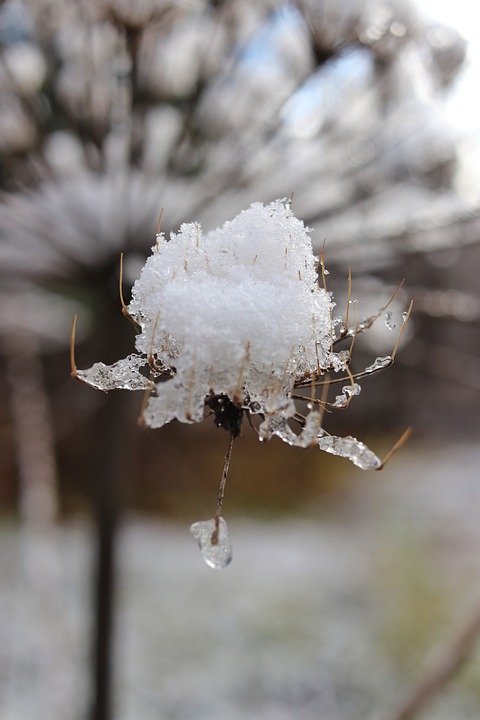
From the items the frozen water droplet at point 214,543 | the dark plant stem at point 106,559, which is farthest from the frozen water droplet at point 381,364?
the dark plant stem at point 106,559

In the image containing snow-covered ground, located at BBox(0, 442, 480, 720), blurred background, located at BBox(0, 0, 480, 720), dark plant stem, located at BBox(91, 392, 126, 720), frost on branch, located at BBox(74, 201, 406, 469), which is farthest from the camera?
snow-covered ground, located at BBox(0, 442, 480, 720)

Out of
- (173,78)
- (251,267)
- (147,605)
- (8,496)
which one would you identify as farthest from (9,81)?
(8,496)

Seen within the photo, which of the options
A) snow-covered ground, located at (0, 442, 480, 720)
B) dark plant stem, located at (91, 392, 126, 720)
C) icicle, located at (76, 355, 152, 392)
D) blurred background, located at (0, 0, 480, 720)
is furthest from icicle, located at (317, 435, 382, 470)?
snow-covered ground, located at (0, 442, 480, 720)

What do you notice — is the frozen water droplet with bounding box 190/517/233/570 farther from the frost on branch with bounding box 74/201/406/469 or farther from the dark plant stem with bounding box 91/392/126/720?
the dark plant stem with bounding box 91/392/126/720

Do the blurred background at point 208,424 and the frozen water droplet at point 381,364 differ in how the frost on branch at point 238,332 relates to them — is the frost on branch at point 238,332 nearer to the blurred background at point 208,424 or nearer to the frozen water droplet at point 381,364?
the frozen water droplet at point 381,364

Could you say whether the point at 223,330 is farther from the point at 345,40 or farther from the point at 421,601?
the point at 421,601
